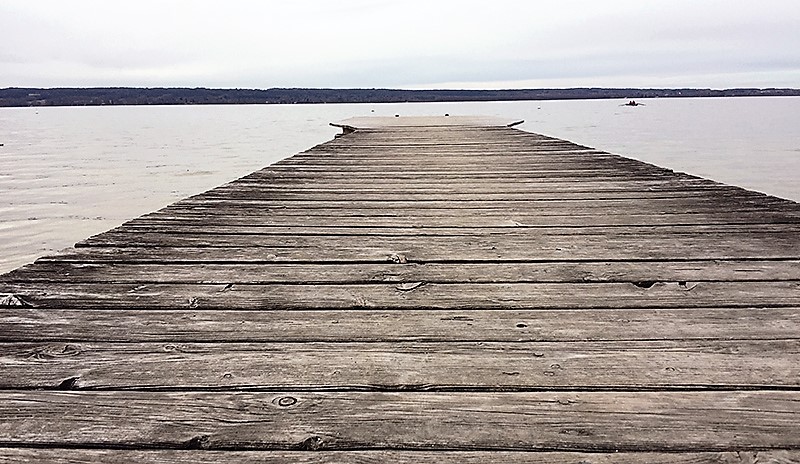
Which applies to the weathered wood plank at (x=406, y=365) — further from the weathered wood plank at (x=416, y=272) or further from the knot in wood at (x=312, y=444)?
the weathered wood plank at (x=416, y=272)

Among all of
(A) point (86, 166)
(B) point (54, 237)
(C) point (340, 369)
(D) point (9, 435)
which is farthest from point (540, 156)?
(A) point (86, 166)

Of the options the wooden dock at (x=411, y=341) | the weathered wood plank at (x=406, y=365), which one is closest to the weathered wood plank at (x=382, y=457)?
the wooden dock at (x=411, y=341)

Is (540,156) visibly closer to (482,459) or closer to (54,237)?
(482,459)

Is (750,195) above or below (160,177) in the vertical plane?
above

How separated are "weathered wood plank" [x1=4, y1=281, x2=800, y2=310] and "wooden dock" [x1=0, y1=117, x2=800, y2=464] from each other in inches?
0.4

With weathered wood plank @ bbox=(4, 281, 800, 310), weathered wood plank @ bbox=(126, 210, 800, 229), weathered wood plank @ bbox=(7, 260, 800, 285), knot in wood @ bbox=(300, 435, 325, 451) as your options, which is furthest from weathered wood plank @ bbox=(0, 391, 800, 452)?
weathered wood plank @ bbox=(126, 210, 800, 229)

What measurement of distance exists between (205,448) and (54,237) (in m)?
11.6

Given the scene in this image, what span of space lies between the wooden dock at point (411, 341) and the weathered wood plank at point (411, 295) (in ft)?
0.03

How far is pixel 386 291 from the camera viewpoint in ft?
7.29

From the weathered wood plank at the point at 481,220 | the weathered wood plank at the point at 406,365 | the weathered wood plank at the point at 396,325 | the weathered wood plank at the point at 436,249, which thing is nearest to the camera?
the weathered wood plank at the point at 406,365

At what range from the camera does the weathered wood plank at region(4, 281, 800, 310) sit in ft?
6.77

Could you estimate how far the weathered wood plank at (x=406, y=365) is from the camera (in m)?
1.54

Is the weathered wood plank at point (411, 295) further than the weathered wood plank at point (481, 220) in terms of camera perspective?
No

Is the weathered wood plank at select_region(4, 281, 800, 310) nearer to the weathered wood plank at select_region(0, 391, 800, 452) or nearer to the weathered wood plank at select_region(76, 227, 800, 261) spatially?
the weathered wood plank at select_region(76, 227, 800, 261)
